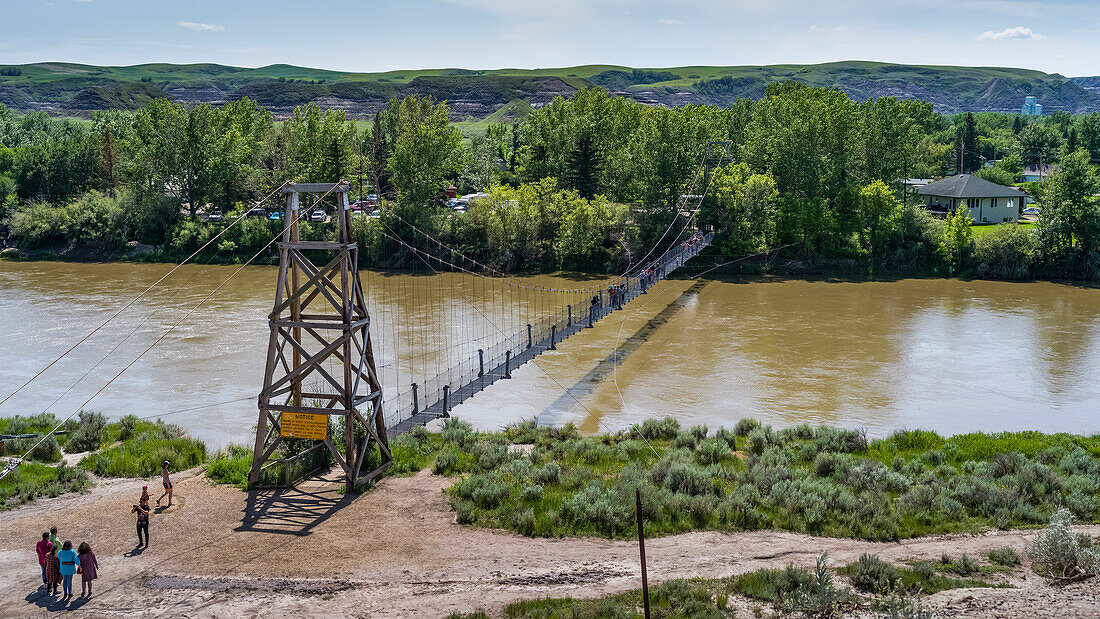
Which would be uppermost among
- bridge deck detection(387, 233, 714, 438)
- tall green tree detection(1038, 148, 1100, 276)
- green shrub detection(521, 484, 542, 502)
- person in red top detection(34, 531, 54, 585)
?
tall green tree detection(1038, 148, 1100, 276)

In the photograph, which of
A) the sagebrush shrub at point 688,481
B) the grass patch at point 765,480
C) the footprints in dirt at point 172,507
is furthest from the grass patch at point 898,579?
the footprints in dirt at point 172,507

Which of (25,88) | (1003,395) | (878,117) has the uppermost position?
(25,88)

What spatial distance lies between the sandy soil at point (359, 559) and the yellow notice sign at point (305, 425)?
3.18ft

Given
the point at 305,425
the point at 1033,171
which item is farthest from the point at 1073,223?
the point at 1033,171

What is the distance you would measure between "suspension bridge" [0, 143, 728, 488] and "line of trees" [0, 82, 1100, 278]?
1.50 m

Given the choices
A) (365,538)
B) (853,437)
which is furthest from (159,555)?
(853,437)

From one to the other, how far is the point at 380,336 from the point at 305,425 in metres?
12.9

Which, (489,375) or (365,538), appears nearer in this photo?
(365,538)

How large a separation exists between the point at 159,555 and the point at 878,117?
37.8 metres

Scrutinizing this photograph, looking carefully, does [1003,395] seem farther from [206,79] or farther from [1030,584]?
[206,79]

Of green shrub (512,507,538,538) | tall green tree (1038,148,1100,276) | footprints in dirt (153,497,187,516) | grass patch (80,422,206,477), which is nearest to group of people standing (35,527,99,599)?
footprints in dirt (153,497,187,516)

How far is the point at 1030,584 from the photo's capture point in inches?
425

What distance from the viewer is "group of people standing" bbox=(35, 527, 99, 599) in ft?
33.9

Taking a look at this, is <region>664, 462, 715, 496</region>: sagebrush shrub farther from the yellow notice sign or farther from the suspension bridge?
the yellow notice sign
